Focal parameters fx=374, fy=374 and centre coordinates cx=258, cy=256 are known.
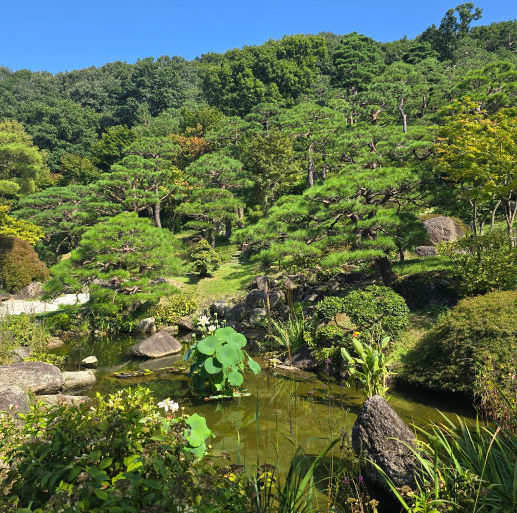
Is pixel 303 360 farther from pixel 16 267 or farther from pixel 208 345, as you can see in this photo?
pixel 16 267

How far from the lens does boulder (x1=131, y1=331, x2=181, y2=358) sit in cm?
894

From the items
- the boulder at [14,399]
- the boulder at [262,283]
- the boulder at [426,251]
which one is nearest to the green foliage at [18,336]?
the boulder at [14,399]

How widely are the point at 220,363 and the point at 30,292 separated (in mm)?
14593

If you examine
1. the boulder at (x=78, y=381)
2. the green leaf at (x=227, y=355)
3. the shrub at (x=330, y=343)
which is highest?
the green leaf at (x=227, y=355)

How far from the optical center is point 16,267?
16.6 m

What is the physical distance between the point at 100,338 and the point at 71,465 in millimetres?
10210

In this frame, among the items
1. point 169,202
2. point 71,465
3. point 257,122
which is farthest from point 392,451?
point 257,122

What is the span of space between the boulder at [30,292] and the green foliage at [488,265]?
653 inches

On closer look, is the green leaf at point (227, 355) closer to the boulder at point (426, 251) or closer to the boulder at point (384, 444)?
the boulder at point (384, 444)

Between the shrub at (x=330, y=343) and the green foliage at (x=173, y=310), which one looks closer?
the shrub at (x=330, y=343)

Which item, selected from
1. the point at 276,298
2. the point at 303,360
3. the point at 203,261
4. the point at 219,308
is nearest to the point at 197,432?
the point at 303,360

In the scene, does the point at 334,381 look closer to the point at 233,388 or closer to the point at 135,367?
the point at 233,388

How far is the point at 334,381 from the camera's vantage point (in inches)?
262

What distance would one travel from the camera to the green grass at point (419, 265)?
10.9m
